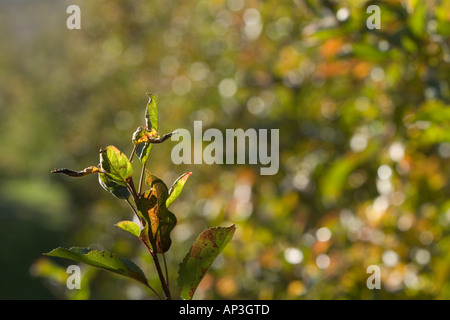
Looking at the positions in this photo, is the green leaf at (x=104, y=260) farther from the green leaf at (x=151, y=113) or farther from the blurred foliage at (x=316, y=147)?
the blurred foliage at (x=316, y=147)

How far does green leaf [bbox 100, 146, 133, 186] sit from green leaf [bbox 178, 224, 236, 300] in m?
0.11

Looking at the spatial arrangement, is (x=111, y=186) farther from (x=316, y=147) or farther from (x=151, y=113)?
(x=316, y=147)

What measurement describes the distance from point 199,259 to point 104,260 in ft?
0.33

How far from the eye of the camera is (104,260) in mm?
656

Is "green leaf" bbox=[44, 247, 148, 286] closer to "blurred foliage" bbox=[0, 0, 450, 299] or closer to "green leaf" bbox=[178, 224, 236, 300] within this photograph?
"green leaf" bbox=[178, 224, 236, 300]

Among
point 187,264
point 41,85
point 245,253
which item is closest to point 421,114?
point 187,264

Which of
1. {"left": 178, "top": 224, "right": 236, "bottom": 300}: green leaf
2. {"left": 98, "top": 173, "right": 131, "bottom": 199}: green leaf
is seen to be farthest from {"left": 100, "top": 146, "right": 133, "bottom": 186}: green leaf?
{"left": 178, "top": 224, "right": 236, "bottom": 300}: green leaf

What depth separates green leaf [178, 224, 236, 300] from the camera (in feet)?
2.19

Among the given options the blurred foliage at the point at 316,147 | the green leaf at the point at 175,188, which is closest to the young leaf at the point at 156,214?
the green leaf at the point at 175,188

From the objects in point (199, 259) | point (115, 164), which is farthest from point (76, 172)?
point (199, 259)

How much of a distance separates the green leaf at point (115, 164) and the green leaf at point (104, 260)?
0.27 feet

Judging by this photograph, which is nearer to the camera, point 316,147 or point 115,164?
point 115,164
